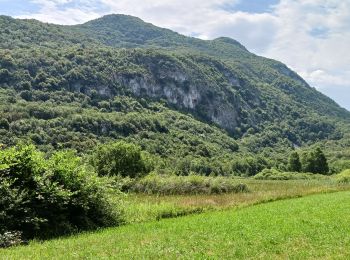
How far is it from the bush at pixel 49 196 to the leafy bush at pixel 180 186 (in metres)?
23.0

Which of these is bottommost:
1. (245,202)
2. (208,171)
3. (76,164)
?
(208,171)

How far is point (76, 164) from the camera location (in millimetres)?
28828

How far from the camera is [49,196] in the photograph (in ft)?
83.3

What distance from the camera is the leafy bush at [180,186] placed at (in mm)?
52625

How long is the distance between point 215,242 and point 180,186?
32293 mm

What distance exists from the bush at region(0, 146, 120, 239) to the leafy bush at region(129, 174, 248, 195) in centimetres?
2300

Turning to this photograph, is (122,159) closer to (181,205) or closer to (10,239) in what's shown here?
(181,205)

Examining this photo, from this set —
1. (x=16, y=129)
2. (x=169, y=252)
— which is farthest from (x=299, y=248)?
(x=16, y=129)

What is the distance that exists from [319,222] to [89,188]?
13.9 metres

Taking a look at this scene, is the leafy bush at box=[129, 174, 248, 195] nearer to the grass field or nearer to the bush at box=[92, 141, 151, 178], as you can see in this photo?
the grass field

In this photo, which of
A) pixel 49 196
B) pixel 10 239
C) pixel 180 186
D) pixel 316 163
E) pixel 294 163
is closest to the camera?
pixel 10 239

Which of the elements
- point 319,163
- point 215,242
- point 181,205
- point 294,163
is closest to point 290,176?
point 319,163

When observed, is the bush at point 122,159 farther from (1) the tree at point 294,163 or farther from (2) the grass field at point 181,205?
(1) the tree at point 294,163

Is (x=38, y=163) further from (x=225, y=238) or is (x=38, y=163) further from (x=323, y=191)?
(x=323, y=191)
